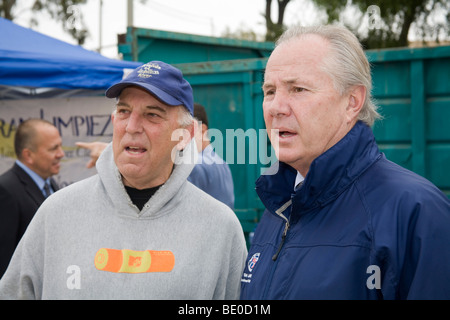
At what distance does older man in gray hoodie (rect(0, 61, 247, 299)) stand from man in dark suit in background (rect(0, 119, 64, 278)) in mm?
1514

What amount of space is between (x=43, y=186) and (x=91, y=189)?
7.18ft

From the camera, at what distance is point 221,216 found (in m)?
2.12

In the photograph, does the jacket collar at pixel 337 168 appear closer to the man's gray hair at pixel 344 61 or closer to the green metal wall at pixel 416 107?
the man's gray hair at pixel 344 61

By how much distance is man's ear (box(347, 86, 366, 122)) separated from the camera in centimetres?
173

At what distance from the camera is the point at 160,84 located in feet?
6.88

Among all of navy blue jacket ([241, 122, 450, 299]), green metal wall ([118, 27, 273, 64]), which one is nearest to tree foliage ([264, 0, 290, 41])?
green metal wall ([118, 27, 273, 64])

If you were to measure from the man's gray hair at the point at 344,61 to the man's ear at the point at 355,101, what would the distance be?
0.06 ft

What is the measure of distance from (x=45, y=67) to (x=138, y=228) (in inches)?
97.2

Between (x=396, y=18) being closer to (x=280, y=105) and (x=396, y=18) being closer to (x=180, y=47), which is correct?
(x=180, y=47)

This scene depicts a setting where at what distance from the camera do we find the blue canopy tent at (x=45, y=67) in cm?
390

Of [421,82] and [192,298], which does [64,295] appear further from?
[421,82]

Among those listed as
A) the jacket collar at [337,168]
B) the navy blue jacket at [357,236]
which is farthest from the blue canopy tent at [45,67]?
the jacket collar at [337,168]

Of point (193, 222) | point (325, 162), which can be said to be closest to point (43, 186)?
point (193, 222)

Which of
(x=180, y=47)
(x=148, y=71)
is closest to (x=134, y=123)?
(x=148, y=71)
